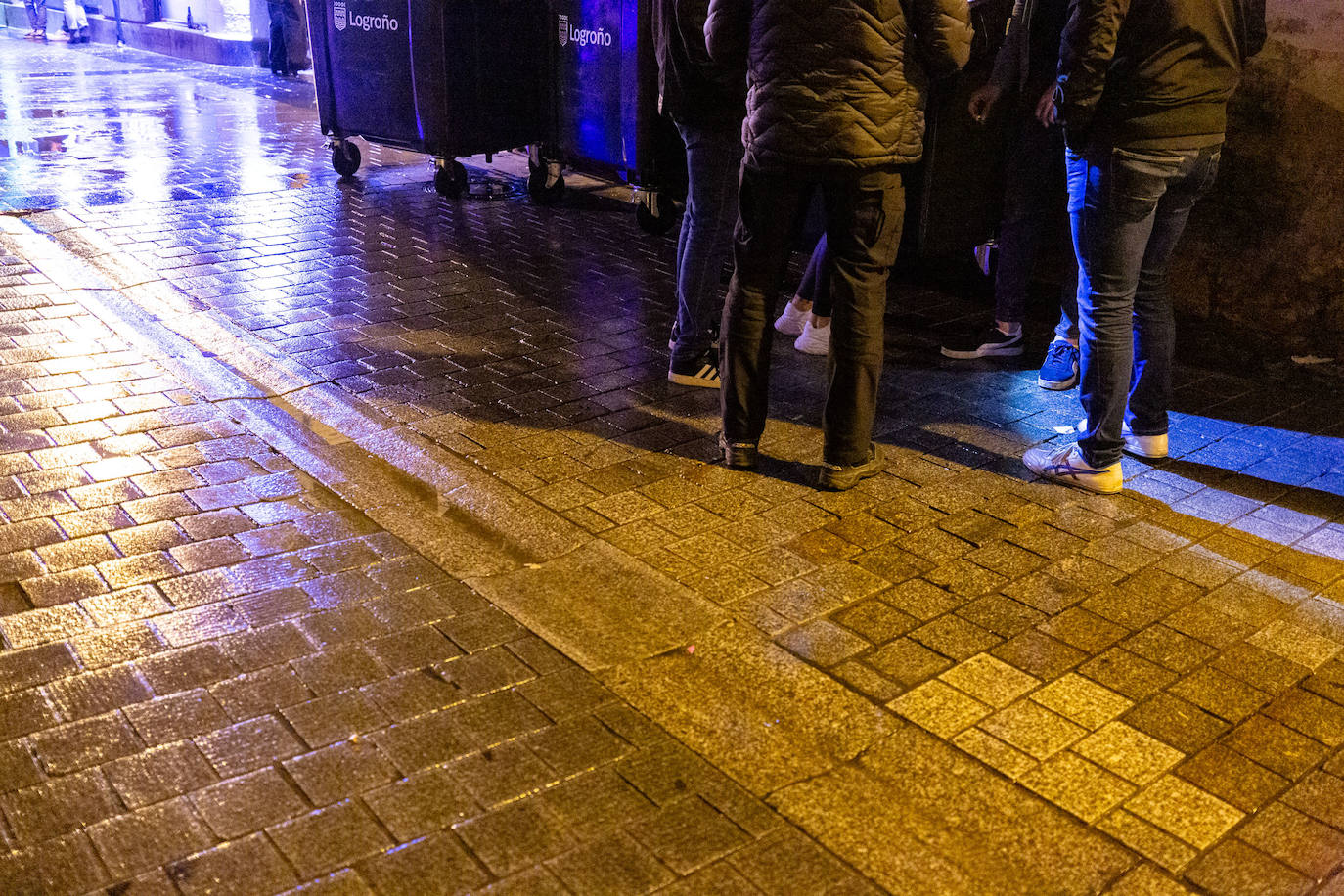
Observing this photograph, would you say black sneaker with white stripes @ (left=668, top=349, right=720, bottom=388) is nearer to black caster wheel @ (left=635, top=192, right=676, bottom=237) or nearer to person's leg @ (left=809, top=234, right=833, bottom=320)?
person's leg @ (left=809, top=234, right=833, bottom=320)

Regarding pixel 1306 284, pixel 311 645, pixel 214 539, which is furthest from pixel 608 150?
pixel 311 645

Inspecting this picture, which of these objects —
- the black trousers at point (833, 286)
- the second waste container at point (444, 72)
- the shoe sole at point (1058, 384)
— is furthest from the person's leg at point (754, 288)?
the second waste container at point (444, 72)

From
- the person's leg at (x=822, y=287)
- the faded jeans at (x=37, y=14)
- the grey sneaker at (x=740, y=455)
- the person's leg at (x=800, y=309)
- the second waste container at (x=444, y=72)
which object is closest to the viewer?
the grey sneaker at (x=740, y=455)

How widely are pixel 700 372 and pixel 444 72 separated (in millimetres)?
4710

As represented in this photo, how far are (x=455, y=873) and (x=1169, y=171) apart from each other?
126 inches

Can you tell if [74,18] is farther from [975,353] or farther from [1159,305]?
[1159,305]

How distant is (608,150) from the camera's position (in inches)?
337

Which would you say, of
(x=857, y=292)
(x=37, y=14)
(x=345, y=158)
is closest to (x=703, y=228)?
(x=857, y=292)

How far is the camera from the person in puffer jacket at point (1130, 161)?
12.5 feet

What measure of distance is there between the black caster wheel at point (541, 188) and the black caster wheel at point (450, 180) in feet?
1.79

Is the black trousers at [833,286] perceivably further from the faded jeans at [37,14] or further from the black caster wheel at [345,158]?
the faded jeans at [37,14]

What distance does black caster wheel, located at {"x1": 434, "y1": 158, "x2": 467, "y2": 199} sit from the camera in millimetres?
9062

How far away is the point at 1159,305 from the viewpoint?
4.45m

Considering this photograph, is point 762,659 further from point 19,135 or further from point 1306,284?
point 19,135
